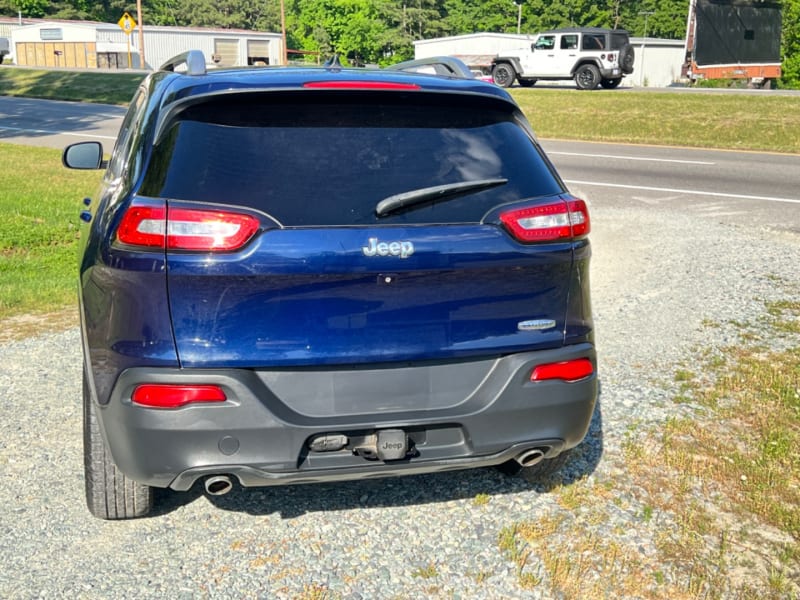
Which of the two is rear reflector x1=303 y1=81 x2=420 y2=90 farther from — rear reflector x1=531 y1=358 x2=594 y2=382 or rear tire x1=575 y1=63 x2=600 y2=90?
rear tire x1=575 y1=63 x2=600 y2=90

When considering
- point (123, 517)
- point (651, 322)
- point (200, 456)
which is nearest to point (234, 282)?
point (200, 456)

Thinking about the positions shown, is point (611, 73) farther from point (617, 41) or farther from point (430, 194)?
point (430, 194)

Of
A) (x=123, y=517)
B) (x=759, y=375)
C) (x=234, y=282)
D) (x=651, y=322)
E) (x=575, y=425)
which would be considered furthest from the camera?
(x=651, y=322)

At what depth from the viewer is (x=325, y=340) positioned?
299 centimetres

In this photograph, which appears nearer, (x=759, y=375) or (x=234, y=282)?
(x=234, y=282)

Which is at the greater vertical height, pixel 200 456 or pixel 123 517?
pixel 200 456

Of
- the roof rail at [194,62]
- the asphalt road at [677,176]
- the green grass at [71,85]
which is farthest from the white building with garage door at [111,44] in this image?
the roof rail at [194,62]

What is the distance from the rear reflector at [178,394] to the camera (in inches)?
116

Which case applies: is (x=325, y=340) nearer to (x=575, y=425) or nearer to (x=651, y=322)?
(x=575, y=425)

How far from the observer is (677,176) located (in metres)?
15.4

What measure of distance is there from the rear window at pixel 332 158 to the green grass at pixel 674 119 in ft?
59.8

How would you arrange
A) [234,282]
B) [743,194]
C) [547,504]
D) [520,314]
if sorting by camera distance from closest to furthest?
[234,282] → [520,314] → [547,504] → [743,194]

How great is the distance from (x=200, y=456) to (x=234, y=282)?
630 millimetres

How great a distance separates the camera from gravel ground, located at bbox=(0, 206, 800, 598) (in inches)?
127
